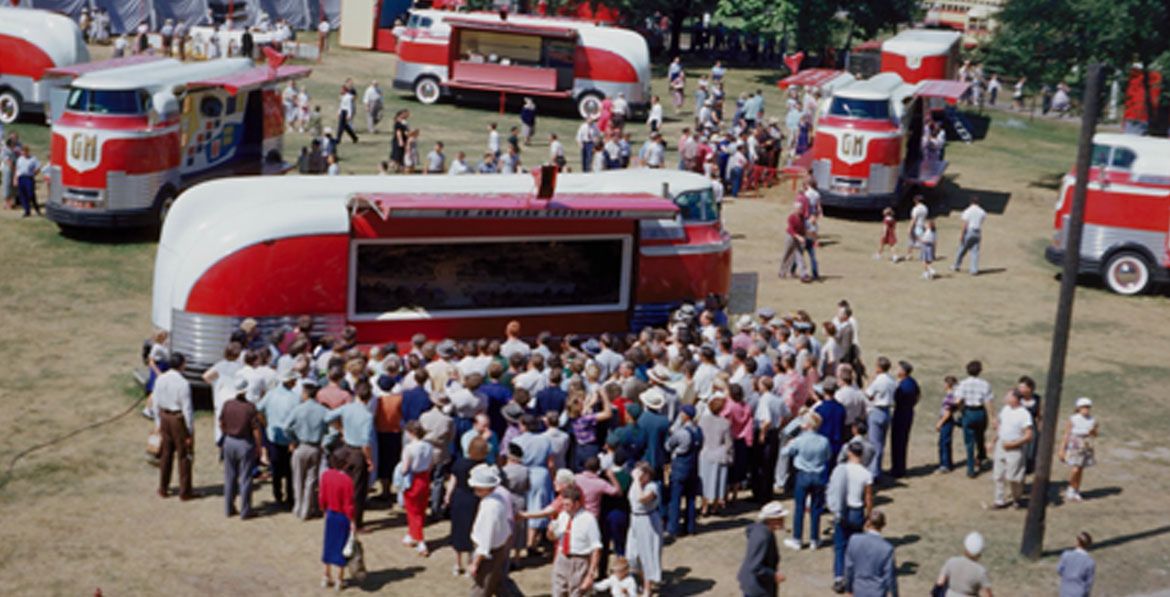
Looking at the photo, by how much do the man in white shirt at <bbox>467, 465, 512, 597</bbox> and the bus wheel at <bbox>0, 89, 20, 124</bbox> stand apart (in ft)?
87.6

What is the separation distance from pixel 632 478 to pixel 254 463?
411 centimetres

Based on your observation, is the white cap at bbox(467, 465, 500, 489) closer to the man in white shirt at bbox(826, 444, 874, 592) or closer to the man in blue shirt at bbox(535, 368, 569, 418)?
the man in blue shirt at bbox(535, 368, 569, 418)

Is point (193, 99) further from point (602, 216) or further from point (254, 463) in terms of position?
point (254, 463)

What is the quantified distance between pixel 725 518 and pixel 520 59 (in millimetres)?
27805

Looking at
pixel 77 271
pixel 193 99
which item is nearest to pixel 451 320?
pixel 77 271

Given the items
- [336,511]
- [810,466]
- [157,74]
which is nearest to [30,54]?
[157,74]

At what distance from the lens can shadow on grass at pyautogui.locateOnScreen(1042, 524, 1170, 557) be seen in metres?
16.5

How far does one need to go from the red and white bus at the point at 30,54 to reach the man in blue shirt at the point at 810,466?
26070 mm

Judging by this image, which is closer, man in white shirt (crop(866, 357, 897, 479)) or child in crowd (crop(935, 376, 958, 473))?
man in white shirt (crop(866, 357, 897, 479))

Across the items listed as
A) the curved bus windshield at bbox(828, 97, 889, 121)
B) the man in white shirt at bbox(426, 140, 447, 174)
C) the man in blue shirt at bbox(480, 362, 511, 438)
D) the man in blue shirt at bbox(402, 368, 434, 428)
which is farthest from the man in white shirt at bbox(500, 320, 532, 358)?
the curved bus windshield at bbox(828, 97, 889, 121)

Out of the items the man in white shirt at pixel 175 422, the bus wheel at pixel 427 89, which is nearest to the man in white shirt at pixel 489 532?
the man in white shirt at pixel 175 422

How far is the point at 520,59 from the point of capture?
140 feet

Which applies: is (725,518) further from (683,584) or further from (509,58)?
(509,58)

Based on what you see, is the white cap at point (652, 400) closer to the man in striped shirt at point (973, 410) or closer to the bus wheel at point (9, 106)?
the man in striped shirt at point (973, 410)
